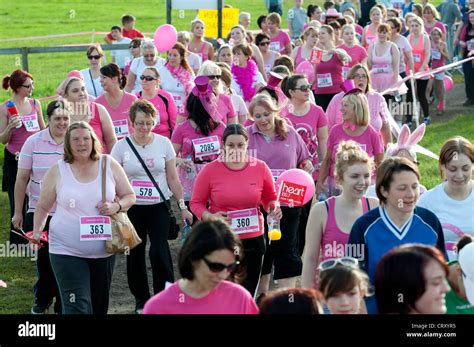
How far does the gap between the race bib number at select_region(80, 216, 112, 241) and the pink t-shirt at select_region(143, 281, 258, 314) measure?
231 centimetres

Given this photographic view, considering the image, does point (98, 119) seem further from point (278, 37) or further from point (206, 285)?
point (278, 37)

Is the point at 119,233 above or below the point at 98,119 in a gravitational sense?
below

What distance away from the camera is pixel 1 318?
6008 mm

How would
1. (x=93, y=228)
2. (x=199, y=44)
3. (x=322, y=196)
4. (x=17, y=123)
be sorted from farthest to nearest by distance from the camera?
(x=199, y=44), (x=17, y=123), (x=322, y=196), (x=93, y=228)

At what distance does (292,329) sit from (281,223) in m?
4.41

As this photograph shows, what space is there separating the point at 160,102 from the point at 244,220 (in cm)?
339

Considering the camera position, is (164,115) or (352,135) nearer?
(352,135)

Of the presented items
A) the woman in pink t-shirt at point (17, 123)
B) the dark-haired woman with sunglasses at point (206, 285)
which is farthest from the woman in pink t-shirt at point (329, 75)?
the dark-haired woman with sunglasses at point (206, 285)

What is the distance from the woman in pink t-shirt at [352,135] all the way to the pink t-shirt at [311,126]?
1.88 feet

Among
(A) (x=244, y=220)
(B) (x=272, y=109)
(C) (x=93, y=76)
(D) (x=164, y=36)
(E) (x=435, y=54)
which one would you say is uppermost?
(D) (x=164, y=36)

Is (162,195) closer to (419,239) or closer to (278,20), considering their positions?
(419,239)

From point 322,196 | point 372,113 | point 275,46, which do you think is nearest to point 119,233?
point 322,196

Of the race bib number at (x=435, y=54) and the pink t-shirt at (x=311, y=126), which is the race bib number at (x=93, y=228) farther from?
the race bib number at (x=435, y=54)

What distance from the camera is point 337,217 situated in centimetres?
718
